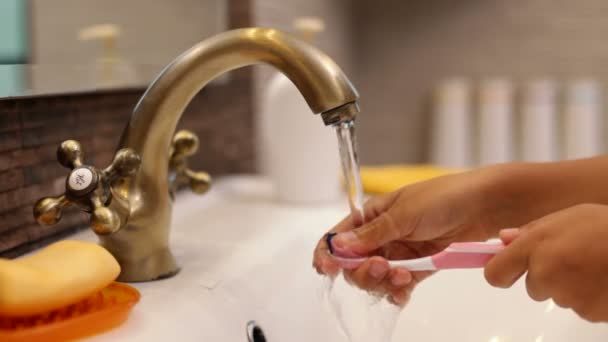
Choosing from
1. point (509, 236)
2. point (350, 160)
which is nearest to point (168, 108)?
point (350, 160)

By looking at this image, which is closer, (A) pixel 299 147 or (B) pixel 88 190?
(B) pixel 88 190

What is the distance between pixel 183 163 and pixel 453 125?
3.63 feet

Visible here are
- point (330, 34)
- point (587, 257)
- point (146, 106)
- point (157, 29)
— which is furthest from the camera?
point (330, 34)

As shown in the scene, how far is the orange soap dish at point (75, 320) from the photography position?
0.35 meters

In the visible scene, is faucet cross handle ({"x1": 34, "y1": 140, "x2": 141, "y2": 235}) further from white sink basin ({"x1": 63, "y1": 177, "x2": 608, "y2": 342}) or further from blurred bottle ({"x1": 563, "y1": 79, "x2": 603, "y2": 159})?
blurred bottle ({"x1": 563, "y1": 79, "x2": 603, "y2": 159})

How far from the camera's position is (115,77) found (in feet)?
2.20

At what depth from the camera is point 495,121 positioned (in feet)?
5.06

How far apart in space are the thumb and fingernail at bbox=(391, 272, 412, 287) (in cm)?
3

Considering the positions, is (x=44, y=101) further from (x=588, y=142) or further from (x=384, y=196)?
(x=588, y=142)

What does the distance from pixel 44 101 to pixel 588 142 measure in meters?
1.27

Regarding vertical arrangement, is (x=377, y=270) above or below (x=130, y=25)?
below

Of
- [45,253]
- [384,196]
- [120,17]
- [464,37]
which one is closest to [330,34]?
[464,37]

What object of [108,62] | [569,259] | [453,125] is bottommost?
[453,125]

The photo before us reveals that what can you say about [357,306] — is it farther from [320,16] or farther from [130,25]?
[320,16]
